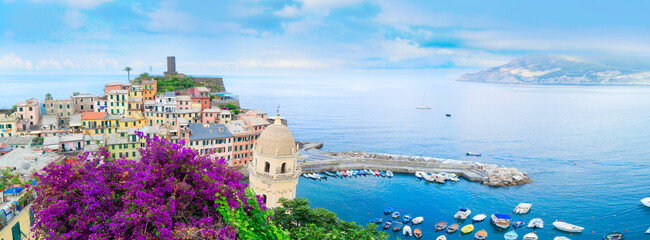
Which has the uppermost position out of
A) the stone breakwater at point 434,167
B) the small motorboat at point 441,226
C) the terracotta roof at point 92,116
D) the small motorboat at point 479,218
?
the terracotta roof at point 92,116

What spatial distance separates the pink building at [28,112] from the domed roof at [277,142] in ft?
192

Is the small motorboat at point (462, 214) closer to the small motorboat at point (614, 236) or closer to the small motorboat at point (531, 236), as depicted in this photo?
the small motorboat at point (531, 236)

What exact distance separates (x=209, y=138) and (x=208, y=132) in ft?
6.62

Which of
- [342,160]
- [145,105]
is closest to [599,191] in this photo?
[342,160]

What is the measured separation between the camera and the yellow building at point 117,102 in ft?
221

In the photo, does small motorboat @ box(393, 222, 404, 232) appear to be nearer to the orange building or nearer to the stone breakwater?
the stone breakwater

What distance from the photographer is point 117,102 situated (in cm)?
6800

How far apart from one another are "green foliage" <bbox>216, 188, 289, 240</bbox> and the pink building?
6602 centimetres

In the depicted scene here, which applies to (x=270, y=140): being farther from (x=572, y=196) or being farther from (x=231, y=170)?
(x=572, y=196)

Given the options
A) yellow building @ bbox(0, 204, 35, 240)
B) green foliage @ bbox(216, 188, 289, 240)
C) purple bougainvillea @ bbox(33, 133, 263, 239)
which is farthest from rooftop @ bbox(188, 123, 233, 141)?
green foliage @ bbox(216, 188, 289, 240)

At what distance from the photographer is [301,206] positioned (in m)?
19.8

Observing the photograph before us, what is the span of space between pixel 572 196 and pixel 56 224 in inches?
2603

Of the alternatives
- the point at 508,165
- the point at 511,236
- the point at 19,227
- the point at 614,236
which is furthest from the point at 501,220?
the point at 19,227

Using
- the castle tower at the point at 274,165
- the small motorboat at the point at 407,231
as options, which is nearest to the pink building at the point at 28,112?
the castle tower at the point at 274,165
